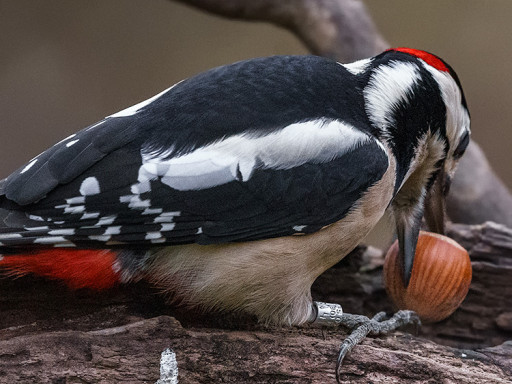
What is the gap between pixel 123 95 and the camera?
500cm

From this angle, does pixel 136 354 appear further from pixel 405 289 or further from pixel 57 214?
pixel 405 289

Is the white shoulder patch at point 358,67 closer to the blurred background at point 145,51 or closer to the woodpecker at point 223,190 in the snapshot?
the woodpecker at point 223,190

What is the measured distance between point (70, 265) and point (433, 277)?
121 cm

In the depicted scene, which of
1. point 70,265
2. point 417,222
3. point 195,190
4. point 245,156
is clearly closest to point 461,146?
point 417,222

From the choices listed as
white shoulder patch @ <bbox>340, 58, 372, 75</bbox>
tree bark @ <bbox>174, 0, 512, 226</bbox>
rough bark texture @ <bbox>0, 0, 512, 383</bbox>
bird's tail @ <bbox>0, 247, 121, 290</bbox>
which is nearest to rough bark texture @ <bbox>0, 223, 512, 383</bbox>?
rough bark texture @ <bbox>0, 0, 512, 383</bbox>

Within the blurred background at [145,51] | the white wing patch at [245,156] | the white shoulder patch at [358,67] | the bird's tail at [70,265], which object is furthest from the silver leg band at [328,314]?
the blurred background at [145,51]

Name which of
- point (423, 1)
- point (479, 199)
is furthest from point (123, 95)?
point (479, 199)

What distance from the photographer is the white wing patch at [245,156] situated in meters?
2.04

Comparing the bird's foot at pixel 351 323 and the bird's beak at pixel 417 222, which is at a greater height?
the bird's beak at pixel 417 222

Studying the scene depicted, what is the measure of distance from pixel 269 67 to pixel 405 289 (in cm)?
91

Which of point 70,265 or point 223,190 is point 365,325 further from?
point 70,265

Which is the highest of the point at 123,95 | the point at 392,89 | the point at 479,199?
the point at 392,89

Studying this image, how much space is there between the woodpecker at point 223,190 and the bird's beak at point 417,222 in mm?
285

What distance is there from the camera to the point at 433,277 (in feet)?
8.28
